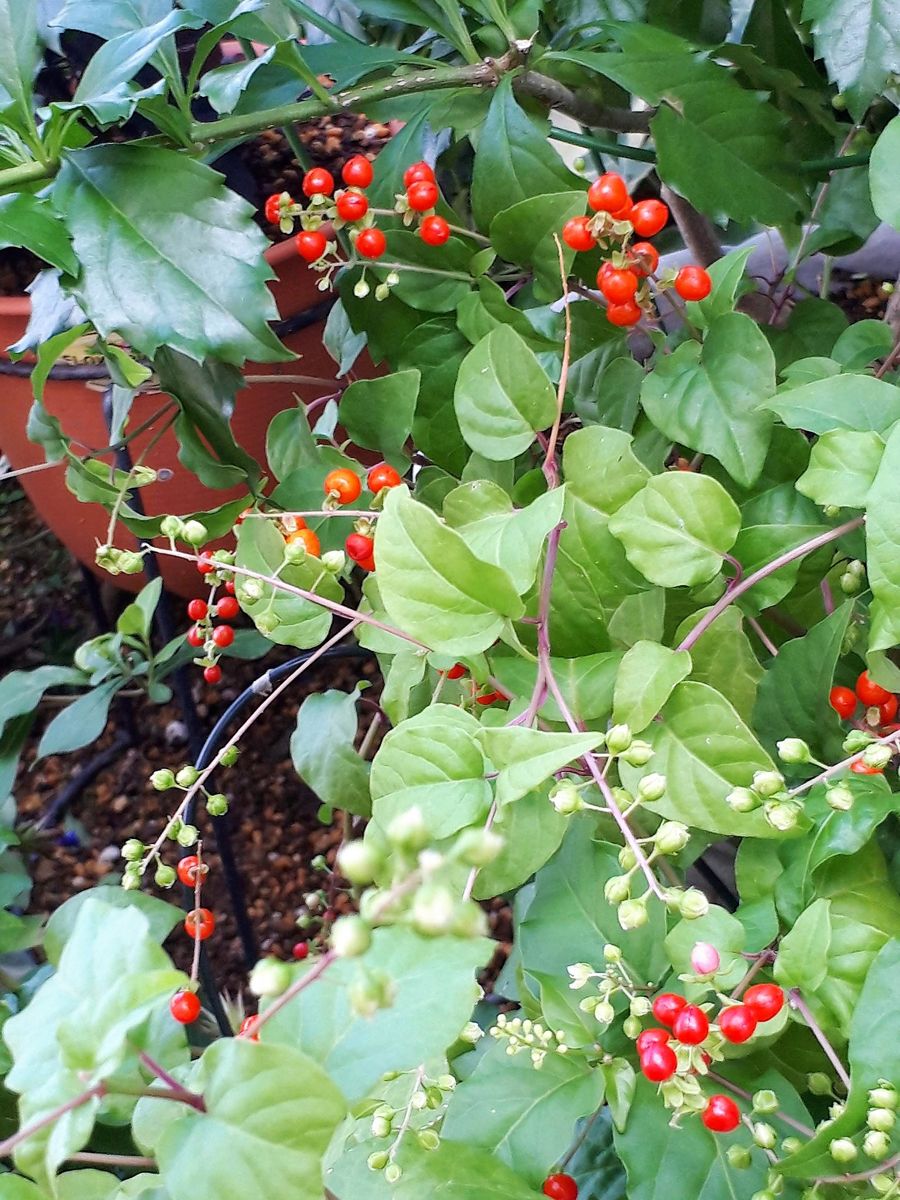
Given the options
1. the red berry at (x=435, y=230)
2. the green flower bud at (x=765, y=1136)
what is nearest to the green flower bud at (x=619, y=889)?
the green flower bud at (x=765, y=1136)

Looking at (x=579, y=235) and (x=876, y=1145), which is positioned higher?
(x=579, y=235)

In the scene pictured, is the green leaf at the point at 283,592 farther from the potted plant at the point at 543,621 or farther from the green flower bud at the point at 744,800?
the green flower bud at the point at 744,800

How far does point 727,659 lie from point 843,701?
59 millimetres

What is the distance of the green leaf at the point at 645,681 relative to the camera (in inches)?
13.5

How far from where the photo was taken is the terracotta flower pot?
0.72m

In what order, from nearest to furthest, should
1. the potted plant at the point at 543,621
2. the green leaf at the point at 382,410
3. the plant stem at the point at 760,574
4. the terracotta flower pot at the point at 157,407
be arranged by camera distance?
the potted plant at the point at 543,621 → the plant stem at the point at 760,574 → the green leaf at the point at 382,410 → the terracotta flower pot at the point at 157,407

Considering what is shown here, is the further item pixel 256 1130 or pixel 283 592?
pixel 283 592

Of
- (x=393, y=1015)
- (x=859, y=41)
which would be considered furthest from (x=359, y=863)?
(x=859, y=41)

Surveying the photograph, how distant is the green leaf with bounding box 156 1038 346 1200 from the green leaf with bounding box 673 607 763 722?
235mm

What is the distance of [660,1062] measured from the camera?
0.30 meters

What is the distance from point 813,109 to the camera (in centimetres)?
56

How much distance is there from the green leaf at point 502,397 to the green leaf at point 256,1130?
11.0 inches

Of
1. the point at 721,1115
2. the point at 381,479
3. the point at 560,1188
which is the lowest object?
the point at 560,1188

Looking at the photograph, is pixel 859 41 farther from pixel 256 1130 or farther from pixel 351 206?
pixel 256 1130
